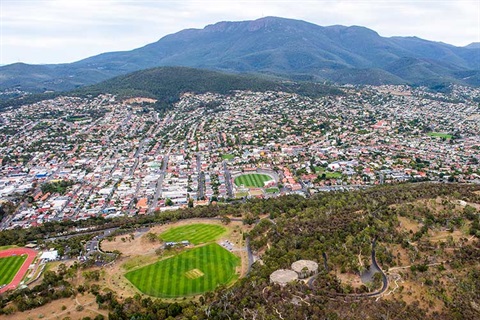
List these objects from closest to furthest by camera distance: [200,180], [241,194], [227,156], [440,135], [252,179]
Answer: [241,194], [252,179], [200,180], [227,156], [440,135]

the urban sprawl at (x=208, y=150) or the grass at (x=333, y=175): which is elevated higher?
the urban sprawl at (x=208, y=150)

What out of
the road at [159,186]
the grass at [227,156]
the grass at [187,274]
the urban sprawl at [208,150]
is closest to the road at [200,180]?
the urban sprawl at [208,150]

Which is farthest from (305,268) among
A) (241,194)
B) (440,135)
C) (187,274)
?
(440,135)

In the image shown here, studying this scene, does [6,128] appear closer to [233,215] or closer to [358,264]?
[233,215]

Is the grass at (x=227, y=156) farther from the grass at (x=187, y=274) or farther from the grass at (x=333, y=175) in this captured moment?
the grass at (x=187, y=274)

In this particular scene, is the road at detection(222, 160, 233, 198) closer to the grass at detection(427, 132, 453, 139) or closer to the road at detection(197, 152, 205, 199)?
the road at detection(197, 152, 205, 199)

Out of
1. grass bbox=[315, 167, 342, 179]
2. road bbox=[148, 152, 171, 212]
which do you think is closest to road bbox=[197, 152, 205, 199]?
road bbox=[148, 152, 171, 212]

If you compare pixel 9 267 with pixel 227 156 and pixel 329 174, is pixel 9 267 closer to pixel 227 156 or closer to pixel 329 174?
pixel 227 156
